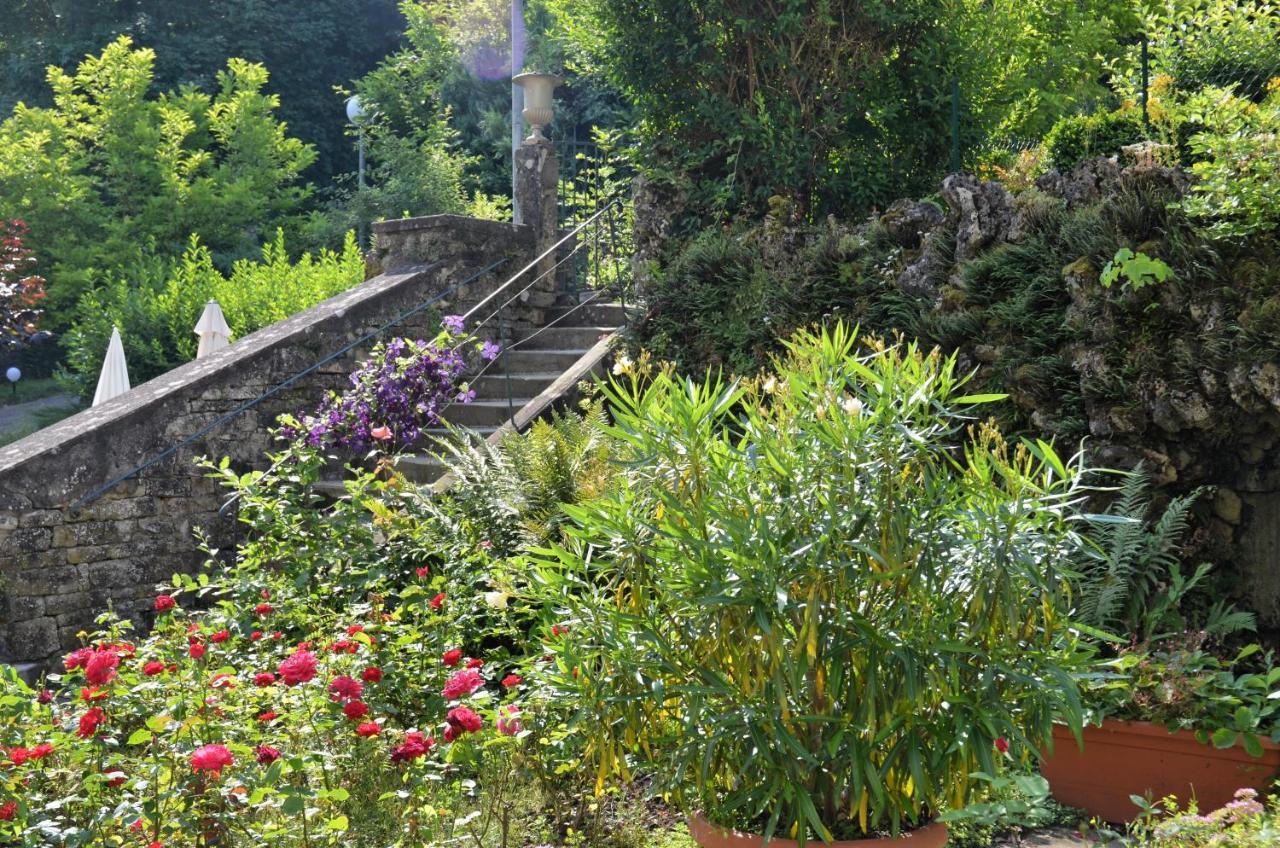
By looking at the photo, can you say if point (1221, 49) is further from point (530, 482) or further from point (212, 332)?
point (212, 332)

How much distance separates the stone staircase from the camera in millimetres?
7680

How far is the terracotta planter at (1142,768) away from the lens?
13.3 feet

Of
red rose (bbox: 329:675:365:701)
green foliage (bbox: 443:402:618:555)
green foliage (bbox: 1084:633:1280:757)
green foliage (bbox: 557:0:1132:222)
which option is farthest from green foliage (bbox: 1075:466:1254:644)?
green foliage (bbox: 557:0:1132:222)

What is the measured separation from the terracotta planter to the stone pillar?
6.17 meters

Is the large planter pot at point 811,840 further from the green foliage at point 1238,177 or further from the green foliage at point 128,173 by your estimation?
the green foliage at point 128,173

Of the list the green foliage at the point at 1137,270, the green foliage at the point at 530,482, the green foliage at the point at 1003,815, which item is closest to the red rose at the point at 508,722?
the green foliage at the point at 1003,815

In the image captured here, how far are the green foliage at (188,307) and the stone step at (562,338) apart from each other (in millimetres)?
3648

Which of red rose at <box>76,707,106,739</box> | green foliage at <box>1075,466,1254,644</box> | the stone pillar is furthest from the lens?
the stone pillar

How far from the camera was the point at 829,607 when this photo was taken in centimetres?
291

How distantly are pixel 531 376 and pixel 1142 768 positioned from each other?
17.1 ft

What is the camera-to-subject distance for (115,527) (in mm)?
6855

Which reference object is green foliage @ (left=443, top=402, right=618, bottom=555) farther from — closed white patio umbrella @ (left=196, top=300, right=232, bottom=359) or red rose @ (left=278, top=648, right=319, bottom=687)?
closed white patio umbrella @ (left=196, top=300, right=232, bottom=359)

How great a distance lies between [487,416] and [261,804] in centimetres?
524

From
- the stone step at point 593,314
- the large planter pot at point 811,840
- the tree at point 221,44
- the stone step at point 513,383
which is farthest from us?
the tree at point 221,44
